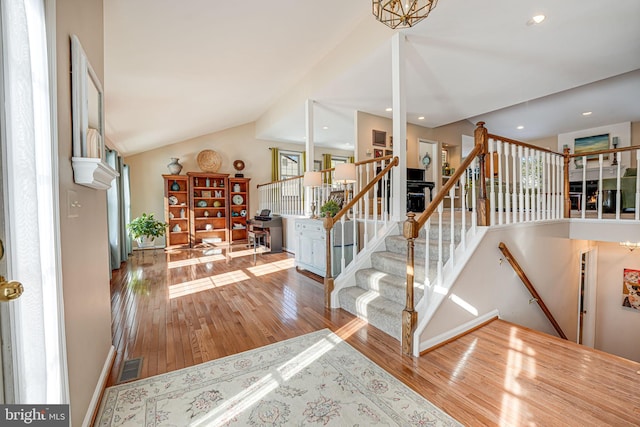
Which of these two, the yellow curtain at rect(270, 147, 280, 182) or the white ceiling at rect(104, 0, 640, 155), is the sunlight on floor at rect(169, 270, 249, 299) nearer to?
the white ceiling at rect(104, 0, 640, 155)

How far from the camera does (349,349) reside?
222cm

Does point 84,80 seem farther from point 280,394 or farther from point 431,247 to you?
point 431,247

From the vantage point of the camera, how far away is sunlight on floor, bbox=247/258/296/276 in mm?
4609

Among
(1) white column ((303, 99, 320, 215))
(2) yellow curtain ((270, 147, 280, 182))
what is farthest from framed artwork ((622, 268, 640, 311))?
(2) yellow curtain ((270, 147, 280, 182))

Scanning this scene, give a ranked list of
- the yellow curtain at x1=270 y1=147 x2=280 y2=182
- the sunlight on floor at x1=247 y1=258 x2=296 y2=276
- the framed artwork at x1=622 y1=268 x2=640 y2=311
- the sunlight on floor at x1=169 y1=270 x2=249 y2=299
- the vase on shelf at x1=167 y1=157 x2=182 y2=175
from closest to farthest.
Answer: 1. the sunlight on floor at x1=169 y1=270 x2=249 y2=299
2. the framed artwork at x1=622 y1=268 x2=640 y2=311
3. the sunlight on floor at x1=247 y1=258 x2=296 y2=276
4. the vase on shelf at x1=167 y1=157 x2=182 y2=175
5. the yellow curtain at x1=270 y1=147 x2=280 y2=182

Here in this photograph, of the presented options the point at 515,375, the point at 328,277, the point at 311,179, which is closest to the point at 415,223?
the point at 515,375

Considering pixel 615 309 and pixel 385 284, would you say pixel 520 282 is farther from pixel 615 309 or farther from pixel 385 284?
pixel 615 309

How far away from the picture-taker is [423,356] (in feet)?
6.95

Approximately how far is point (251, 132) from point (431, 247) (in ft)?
23.0

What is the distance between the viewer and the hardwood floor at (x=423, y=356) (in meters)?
1.58

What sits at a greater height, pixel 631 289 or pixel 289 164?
pixel 289 164

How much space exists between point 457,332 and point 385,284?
77 centimetres

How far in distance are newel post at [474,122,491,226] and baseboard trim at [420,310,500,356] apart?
0.93 m

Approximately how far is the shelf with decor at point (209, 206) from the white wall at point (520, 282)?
629 centimetres
